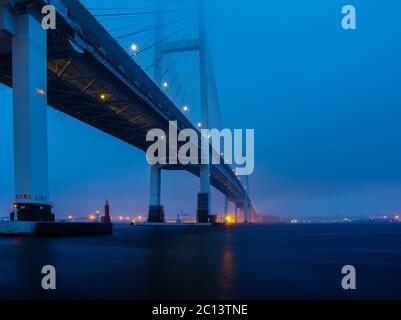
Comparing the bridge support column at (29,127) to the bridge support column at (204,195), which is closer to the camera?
the bridge support column at (29,127)

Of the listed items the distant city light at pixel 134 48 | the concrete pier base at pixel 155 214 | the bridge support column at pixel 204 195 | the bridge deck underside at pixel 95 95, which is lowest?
the concrete pier base at pixel 155 214

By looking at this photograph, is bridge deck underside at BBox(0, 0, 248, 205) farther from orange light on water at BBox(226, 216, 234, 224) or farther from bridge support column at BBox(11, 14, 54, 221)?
orange light on water at BBox(226, 216, 234, 224)

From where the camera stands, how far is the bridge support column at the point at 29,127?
21.4 m

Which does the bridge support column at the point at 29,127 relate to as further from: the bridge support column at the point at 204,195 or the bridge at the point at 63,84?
the bridge support column at the point at 204,195

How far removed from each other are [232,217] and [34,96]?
5050 inches

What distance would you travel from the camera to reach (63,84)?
3553 centimetres

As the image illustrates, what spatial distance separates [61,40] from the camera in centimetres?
2623

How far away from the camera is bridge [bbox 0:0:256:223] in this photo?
21.8 metres

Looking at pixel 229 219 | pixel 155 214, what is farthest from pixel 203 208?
pixel 229 219

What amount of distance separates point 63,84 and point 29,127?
592 inches

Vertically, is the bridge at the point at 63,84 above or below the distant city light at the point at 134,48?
below

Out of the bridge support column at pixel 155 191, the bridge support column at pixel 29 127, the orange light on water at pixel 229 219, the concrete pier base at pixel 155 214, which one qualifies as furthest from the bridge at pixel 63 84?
the orange light on water at pixel 229 219

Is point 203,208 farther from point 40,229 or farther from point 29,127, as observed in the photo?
point 29,127

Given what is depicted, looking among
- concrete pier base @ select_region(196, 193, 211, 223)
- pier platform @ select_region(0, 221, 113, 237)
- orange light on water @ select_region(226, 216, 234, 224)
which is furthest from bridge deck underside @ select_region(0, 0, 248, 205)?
orange light on water @ select_region(226, 216, 234, 224)
